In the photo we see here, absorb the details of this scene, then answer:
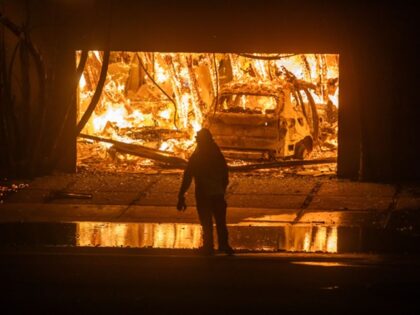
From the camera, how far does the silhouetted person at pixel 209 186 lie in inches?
508

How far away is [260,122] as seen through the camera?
22594mm

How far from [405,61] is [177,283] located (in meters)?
8.85

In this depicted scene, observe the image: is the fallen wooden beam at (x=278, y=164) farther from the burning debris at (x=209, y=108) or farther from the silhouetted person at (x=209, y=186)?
the silhouetted person at (x=209, y=186)

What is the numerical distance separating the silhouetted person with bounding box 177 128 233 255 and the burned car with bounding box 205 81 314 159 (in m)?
9.38

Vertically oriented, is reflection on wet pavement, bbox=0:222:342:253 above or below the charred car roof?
below

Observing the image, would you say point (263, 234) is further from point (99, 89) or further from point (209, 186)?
point (99, 89)

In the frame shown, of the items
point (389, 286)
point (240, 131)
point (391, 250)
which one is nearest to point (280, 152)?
point (240, 131)

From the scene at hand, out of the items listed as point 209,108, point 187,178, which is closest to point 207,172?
point 187,178

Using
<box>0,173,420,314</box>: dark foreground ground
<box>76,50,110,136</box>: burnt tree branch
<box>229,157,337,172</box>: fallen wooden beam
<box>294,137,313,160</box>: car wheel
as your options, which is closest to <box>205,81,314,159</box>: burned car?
<box>294,137,313,160</box>: car wheel

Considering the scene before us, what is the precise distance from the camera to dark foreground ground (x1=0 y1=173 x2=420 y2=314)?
10.5 metres

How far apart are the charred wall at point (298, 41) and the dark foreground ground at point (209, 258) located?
813 mm

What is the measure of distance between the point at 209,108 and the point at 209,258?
12.5 m

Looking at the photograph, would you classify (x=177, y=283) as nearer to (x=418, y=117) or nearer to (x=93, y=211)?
(x=93, y=211)

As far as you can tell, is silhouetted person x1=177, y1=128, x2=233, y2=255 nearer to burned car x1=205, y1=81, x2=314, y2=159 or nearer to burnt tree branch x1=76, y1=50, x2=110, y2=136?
burnt tree branch x1=76, y1=50, x2=110, y2=136
